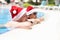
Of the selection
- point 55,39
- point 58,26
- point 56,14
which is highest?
point 56,14

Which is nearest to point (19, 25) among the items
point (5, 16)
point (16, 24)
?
point (16, 24)

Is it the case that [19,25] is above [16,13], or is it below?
below

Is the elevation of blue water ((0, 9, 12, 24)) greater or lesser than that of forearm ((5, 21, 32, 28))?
greater

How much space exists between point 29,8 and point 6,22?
0.25 metres

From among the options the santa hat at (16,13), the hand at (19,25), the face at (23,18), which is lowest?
the hand at (19,25)

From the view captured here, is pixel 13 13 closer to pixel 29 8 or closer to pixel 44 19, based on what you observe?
pixel 29 8

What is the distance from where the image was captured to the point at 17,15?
1312 millimetres

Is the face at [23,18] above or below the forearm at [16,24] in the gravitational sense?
above

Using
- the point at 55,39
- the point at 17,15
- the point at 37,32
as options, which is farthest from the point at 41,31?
the point at 17,15

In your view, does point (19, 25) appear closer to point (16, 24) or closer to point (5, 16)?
point (16, 24)

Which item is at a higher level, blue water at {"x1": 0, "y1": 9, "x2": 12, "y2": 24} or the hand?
blue water at {"x1": 0, "y1": 9, "x2": 12, "y2": 24}

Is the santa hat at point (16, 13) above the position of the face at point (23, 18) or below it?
above

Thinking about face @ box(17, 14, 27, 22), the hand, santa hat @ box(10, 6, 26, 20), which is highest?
santa hat @ box(10, 6, 26, 20)

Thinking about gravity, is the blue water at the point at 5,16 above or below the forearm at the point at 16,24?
above
